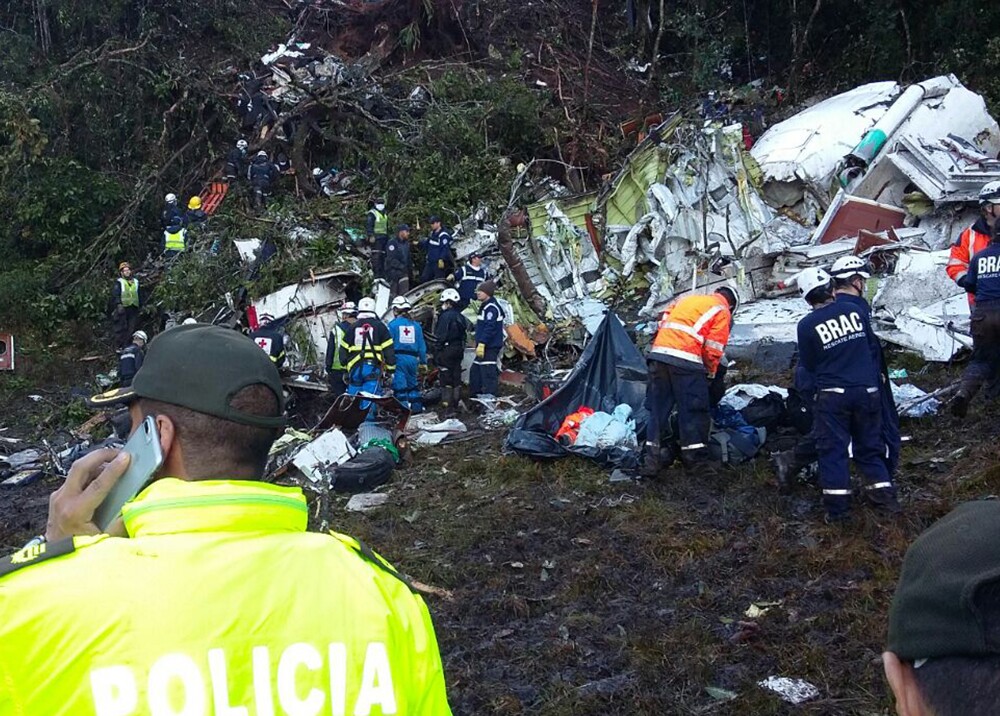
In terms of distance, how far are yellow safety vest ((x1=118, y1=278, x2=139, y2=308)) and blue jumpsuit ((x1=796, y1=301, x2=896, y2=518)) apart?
11012mm

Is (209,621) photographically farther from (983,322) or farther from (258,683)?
(983,322)

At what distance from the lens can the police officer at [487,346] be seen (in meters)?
10.3

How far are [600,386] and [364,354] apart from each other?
263 cm

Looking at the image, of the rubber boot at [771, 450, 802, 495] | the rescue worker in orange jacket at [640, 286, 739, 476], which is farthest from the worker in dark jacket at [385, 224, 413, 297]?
the rubber boot at [771, 450, 802, 495]

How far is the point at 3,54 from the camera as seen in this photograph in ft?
60.4

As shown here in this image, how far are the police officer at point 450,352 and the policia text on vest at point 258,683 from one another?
8941 millimetres

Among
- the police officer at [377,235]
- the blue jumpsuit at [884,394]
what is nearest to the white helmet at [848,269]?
the blue jumpsuit at [884,394]

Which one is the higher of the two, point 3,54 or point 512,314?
point 3,54

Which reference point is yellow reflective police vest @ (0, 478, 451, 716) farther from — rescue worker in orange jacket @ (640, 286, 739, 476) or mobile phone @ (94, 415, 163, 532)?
rescue worker in orange jacket @ (640, 286, 739, 476)

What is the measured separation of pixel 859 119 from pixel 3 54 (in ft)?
51.7

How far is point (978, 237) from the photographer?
724 centimetres

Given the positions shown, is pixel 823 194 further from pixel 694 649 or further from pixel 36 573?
pixel 36 573

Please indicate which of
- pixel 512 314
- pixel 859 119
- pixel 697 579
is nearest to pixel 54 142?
pixel 512 314

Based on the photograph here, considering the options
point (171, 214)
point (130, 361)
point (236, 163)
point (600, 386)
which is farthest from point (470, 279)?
point (236, 163)
